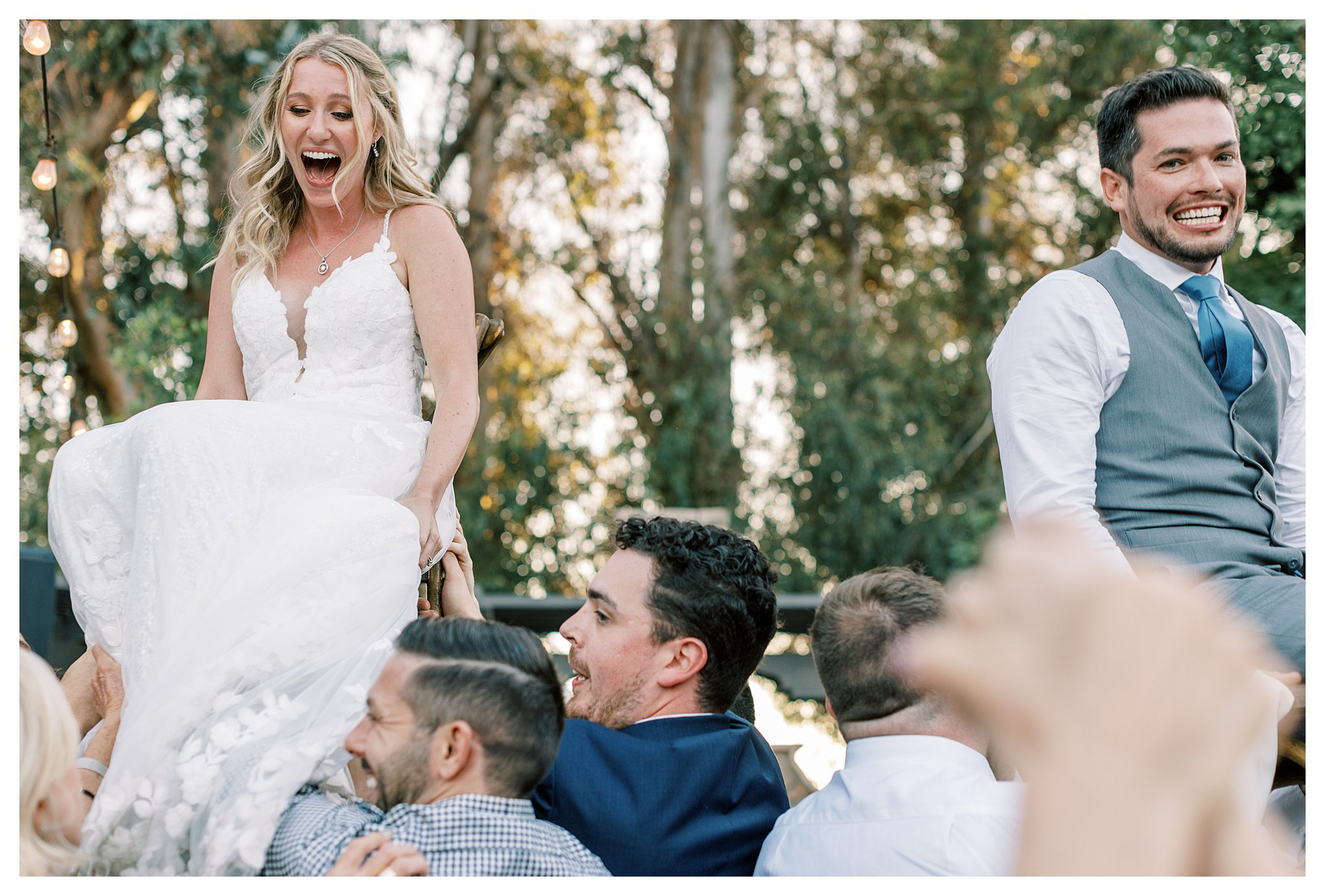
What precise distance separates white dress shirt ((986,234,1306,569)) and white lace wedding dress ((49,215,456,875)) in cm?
111

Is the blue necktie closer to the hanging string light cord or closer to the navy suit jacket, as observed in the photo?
the navy suit jacket

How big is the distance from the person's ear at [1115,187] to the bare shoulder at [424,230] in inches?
51.9

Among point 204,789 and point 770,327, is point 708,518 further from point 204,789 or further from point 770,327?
point 204,789

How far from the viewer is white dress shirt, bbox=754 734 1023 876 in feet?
4.82

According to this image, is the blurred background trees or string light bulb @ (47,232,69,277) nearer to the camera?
string light bulb @ (47,232,69,277)

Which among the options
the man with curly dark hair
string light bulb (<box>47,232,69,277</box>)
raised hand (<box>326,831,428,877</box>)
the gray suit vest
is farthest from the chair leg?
string light bulb (<box>47,232,69,277</box>)

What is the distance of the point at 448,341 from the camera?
7.32ft

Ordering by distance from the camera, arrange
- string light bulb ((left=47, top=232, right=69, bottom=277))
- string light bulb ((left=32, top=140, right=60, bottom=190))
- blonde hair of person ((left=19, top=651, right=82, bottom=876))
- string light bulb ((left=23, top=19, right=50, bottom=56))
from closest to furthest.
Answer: blonde hair of person ((left=19, top=651, right=82, bottom=876))
string light bulb ((left=23, top=19, right=50, bottom=56))
string light bulb ((left=32, top=140, right=60, bottom=190))
string light bulb ((left=47, top=232, right=69, bottom=277))

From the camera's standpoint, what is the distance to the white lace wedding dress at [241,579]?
1.50m

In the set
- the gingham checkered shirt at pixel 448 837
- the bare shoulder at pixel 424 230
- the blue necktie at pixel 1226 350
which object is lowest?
Result: the gingham checkered shirt at pixel 448 837

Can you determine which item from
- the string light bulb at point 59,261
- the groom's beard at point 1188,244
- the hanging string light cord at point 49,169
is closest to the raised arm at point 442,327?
the groom's beard at point 1188,244

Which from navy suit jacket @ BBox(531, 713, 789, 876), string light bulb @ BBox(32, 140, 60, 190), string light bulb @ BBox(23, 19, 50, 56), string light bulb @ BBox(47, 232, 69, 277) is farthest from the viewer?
string light bulb @ BBox(47, 232, 69, 277)

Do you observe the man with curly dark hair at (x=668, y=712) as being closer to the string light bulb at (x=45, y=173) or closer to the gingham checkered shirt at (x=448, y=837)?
the gingham checkered shirt at (x=448, y=837)
